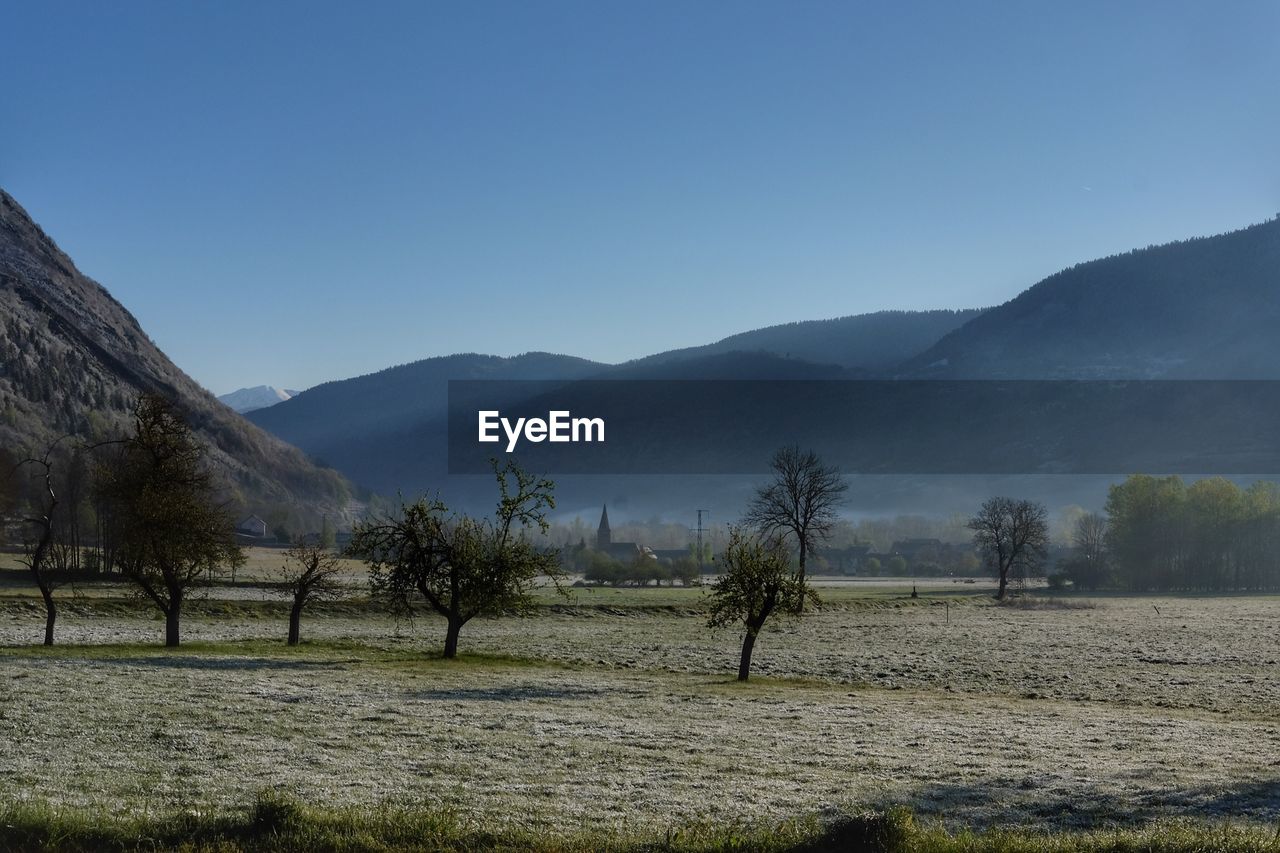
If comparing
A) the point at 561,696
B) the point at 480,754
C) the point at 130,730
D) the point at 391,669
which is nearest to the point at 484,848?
the point at 480,754

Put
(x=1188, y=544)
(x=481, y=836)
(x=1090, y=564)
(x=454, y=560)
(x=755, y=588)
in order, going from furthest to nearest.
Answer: (x=1188, y=544), (x=1090, y=564), (x=454, y=560), (x=755, y=588), (x=481, y=836)

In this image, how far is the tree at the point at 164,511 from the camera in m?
43.7

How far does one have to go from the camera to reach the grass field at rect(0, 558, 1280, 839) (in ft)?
54.1

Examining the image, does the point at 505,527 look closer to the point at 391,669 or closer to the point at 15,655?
the point at 391,669

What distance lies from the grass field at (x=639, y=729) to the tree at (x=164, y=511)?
132 inches

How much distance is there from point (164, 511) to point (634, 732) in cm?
2602

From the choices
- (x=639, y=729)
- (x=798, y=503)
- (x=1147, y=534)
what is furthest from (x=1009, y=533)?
(x=639, y=729)

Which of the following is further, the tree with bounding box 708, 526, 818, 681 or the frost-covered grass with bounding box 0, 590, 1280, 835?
the tree with bounding box 708, 526, 818, 681

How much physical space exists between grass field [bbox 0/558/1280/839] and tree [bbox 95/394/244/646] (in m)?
3.36

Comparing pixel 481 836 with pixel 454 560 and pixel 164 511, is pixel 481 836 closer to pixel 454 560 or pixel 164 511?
pixel 454 560

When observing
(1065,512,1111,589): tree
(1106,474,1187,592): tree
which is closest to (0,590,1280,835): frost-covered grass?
(1065,512,1111,589): tree

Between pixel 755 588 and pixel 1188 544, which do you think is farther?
pixel 1188 544

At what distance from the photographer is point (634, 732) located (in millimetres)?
25469

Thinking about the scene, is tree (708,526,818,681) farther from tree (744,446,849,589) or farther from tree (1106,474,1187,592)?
tree (1106,474,1187,592)
